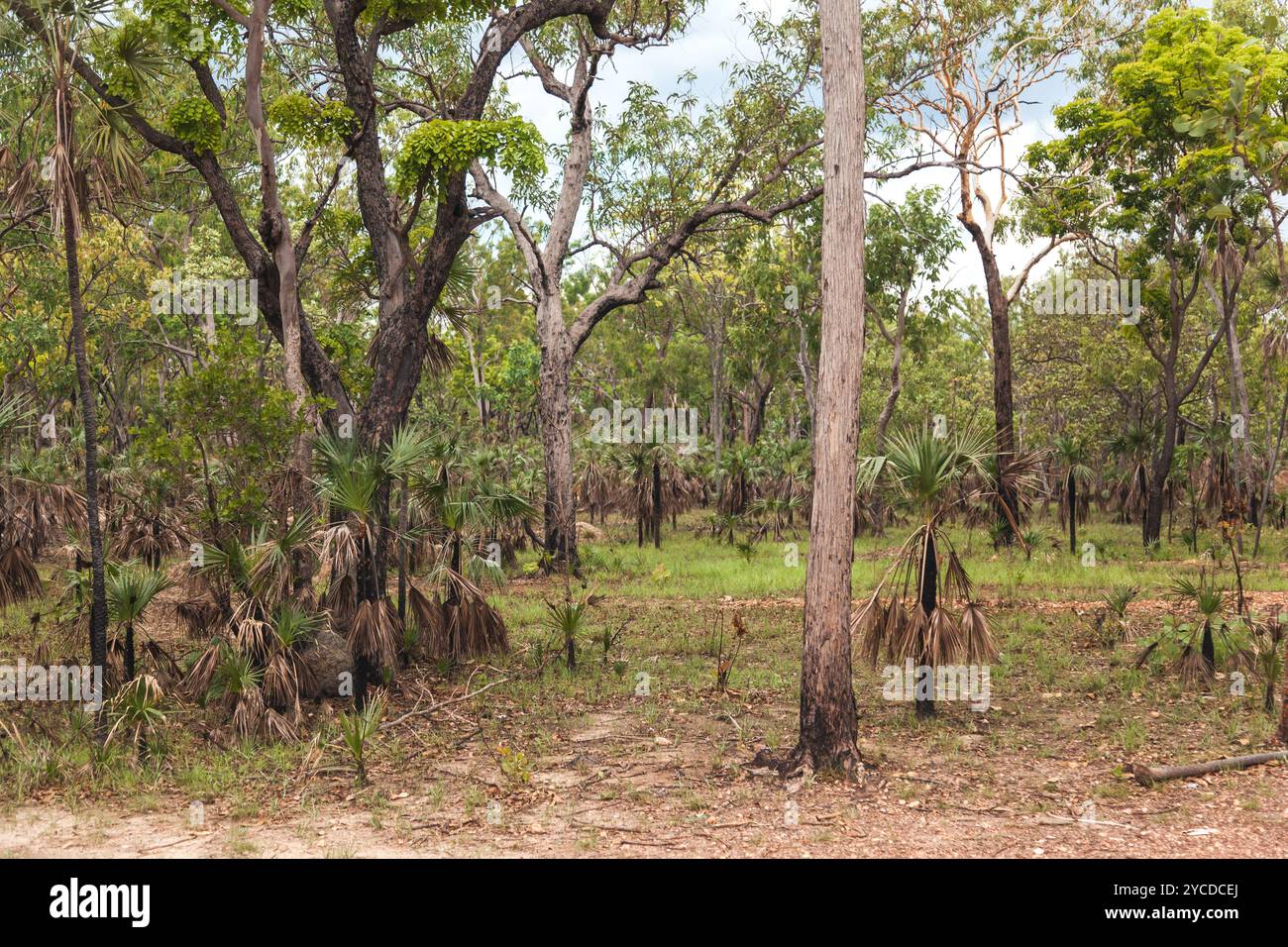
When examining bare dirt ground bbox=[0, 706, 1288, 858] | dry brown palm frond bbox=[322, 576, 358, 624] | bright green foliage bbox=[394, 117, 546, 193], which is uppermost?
bright green foliage bbox=[394, 117, 546, 193]

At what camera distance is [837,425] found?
888 centimetres

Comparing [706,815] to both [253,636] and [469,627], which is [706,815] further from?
[469,627]

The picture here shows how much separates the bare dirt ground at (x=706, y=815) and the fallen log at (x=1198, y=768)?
83 mm

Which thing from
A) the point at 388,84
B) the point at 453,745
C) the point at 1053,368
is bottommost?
the point at 453,745

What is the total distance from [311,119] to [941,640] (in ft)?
31.4

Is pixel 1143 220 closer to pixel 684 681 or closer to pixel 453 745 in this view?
pixel 684 681

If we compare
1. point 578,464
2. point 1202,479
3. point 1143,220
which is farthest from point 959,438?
point 1202,479

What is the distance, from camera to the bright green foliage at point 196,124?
42.4 ft

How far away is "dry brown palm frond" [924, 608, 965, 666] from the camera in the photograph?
10.1m

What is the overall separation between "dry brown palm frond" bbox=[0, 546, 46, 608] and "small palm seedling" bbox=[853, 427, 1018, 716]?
12.2m

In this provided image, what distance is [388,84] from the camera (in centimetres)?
2366

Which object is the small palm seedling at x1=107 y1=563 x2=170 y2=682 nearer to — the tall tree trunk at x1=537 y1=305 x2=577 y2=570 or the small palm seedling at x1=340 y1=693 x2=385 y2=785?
the small palm seedling at x1=340 y1=693 x2=385 y2=785

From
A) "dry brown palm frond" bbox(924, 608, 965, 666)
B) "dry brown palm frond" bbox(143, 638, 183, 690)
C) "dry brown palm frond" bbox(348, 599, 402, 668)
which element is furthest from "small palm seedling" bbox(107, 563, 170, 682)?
"dry brown palm frond" bbox(924, 608, 965, 666)

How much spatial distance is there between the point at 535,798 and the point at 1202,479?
29647 mm
